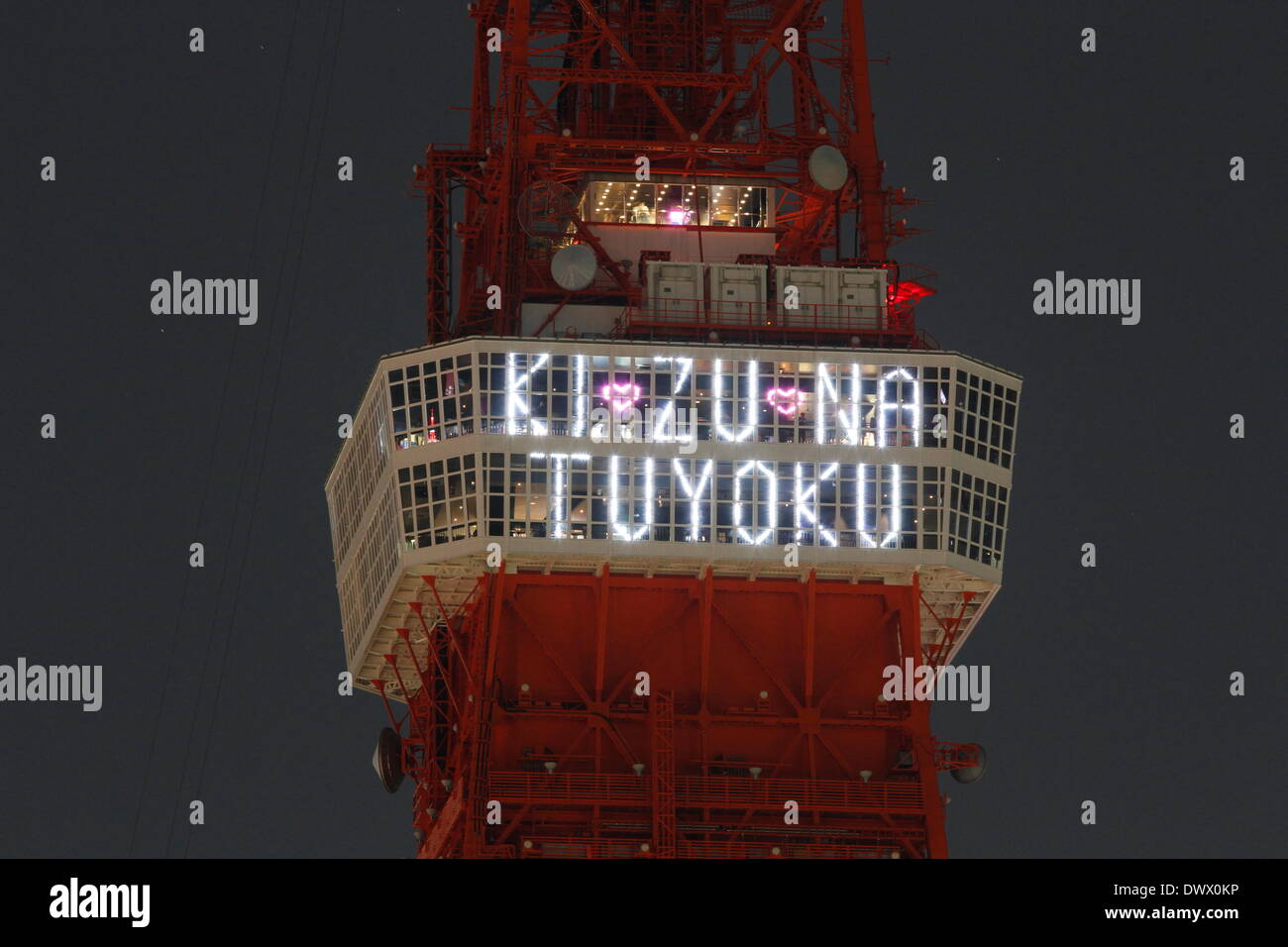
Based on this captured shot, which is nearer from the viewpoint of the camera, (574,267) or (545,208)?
(574,267)

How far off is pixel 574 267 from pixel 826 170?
42.7 ft

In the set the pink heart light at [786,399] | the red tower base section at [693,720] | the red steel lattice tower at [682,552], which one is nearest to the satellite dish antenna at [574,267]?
the red steel lattice tower at [682,552]

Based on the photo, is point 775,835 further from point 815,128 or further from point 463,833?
point 815,128

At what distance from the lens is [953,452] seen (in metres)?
144

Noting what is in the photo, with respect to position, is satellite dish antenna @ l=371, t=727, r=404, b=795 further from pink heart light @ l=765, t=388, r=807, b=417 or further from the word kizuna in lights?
pink heart light @ l=765, t=388, r=807, b=417

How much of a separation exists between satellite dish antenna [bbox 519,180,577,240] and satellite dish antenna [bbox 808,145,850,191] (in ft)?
35.3

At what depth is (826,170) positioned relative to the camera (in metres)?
152

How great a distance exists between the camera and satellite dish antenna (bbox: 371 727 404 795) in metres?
150

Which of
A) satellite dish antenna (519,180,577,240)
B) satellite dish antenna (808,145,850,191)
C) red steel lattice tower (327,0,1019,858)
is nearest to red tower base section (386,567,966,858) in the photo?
red steel lattice tower (327,0,1019,858)

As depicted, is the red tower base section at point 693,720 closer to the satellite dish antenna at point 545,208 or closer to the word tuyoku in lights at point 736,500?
the word tuyoku in lights at point 736,500

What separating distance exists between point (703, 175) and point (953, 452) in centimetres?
2060

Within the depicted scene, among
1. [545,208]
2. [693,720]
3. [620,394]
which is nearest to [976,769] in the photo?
[693,720]

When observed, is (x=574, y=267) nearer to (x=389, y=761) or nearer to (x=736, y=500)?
(x=736, y=500)
